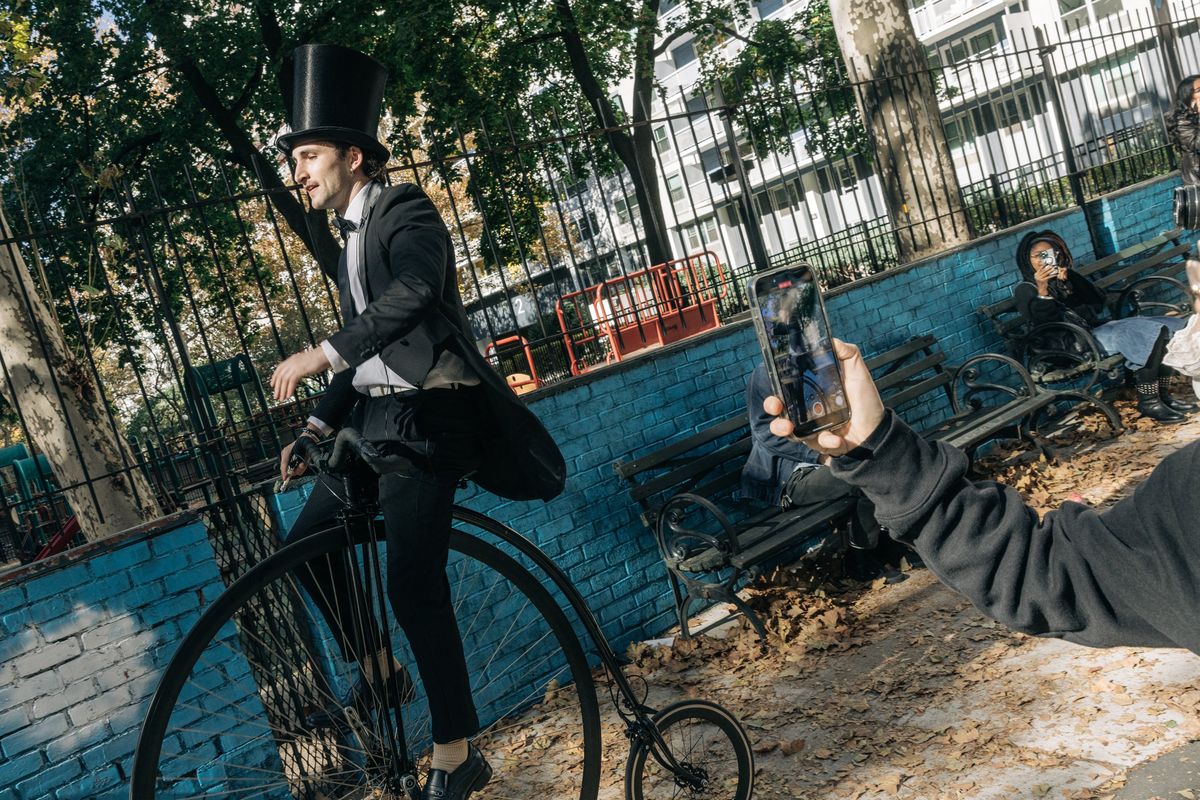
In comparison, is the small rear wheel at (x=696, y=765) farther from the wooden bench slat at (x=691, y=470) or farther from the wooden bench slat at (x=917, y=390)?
the wooden bench slat at (x=917, y=390)

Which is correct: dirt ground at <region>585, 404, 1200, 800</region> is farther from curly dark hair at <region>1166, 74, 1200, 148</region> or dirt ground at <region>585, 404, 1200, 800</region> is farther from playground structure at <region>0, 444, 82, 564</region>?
playground structure at <region>0, 444, 82, 564</region>

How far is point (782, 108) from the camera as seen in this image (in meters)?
7.63

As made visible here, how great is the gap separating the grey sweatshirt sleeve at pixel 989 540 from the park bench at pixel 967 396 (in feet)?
15.6

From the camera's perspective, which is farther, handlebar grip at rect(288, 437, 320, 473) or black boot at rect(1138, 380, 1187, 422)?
black boot at rect(1138, 380, 1187, 422)

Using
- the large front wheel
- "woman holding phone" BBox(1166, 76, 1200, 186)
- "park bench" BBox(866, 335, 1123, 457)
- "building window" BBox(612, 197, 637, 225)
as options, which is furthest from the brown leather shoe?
"woman holding phone" BBox(1166, 76, 1200, 186)

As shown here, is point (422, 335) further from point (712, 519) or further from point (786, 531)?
point (712, 519)

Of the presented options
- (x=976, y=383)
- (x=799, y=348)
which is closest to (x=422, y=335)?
(x=799, y=348)

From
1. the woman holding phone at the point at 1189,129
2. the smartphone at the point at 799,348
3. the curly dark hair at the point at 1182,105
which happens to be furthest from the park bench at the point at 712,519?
the curly dark hair at the point at 1182,105

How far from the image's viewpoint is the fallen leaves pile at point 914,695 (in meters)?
3.48

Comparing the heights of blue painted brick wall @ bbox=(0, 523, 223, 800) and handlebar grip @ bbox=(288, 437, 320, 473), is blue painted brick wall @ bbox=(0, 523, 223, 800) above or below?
below

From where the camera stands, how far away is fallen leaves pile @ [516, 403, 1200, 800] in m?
3.48

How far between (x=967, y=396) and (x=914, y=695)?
13.1 feet

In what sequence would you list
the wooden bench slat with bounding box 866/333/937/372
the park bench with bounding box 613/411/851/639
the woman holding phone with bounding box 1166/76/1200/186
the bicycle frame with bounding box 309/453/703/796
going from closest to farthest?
the bicycle frame with bounding box 309/453/703/796
the park bench with bounding box 613/411/851/639
the wooden bench slat with bounding box 866/333/937/372
the woman holding phone with bounding box 1166/76/1200/186

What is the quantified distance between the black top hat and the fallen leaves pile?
280cm
